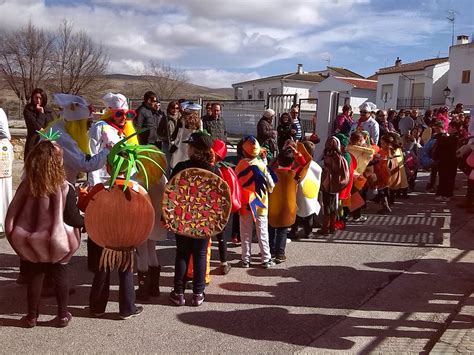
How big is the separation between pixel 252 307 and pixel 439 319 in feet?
5.60

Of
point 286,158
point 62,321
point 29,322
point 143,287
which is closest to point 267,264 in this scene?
point 286,158

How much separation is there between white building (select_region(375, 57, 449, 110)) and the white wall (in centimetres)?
347

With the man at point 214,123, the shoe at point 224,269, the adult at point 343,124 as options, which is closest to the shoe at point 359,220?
the adult at point 343,124

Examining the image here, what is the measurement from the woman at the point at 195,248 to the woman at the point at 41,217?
1015 mm

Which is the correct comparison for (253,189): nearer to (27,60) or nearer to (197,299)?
(197,299)

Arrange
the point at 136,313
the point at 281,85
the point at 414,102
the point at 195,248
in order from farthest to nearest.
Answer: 1. the point at 281,85
2. the point at 414,102
3. the point at 195,248
4. the point at 136,313

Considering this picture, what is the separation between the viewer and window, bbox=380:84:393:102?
171ft

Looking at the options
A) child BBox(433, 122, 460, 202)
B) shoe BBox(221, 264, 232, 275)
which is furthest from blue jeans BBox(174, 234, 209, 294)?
child BBox(433, 122, 460, 202)

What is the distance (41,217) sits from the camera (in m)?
3.69

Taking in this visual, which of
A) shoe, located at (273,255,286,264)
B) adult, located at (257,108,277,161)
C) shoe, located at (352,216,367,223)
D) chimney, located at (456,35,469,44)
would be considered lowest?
shoe, located at (273,255,286,264)

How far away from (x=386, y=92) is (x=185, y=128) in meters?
48.4

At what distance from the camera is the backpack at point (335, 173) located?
6.75 meters

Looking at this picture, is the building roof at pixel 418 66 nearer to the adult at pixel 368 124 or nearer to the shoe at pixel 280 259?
the adult at pixel 368 124

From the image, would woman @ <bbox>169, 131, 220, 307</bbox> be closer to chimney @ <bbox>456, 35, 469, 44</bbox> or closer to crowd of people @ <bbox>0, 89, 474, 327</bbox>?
crowd of people @ <bbox>0, 89, 474, 327</bbox>
